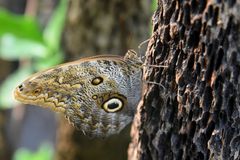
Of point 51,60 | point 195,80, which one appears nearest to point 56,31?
point 51,60

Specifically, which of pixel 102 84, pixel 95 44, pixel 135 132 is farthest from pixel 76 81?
pixel 95 44

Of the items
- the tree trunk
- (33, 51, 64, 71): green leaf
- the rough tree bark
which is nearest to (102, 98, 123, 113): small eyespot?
the rough tree bark

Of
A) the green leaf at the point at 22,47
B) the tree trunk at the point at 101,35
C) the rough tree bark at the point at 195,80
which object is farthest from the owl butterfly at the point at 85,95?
the green leaf at the point at 22,47

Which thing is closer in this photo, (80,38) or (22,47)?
(80,38)

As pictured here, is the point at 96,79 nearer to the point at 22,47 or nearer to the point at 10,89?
the point at 22,47

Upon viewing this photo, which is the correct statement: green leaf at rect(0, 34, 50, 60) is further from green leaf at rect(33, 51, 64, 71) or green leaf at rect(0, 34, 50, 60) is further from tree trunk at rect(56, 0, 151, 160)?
tree trunk at rect(56, 0, 151, 160)

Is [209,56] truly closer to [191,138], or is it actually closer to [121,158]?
[191,138]

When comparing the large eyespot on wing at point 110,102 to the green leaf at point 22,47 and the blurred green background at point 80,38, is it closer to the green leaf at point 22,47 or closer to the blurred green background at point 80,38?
the blurred green background at point 80,38
